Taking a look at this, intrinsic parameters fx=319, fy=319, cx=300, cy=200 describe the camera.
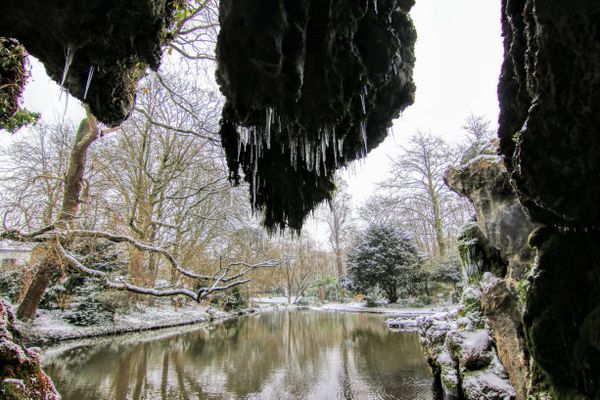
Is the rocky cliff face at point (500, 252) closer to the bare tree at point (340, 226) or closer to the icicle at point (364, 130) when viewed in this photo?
the icicle at point (364, 130)

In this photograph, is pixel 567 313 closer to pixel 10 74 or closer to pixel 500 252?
pixel 500 252

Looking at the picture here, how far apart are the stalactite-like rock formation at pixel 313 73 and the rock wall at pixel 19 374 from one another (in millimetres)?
3016

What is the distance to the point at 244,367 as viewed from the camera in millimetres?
8172

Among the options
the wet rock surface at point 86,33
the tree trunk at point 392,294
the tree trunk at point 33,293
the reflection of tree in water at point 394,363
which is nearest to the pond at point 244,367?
the reflection of tree in water at point 394,363

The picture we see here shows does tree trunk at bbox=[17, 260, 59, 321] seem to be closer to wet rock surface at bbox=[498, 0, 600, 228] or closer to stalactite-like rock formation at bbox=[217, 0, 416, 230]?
stalactite-like rock formation at bbox=[217, 0, 416, 230]

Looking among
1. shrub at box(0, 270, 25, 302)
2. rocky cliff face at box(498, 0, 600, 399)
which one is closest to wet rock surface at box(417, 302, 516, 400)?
rocky cliff face at box(498, 0, 600, 399)

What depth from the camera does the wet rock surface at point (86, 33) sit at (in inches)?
100

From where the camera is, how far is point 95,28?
8.70 ft

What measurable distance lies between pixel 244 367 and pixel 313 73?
7793 millimetres

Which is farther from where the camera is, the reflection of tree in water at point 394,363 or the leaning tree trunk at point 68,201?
the leaning tree trunk at point 68,201

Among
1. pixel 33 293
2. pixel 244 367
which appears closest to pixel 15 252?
pixel 33 293

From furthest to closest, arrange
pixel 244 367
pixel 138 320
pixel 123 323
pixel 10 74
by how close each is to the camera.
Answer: pixel 138 320, pixel 123 323, pixel 244 367, pixel 10 74

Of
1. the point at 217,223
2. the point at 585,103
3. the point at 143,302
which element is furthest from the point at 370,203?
the point at 585,103

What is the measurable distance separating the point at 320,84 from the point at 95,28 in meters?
1.93
